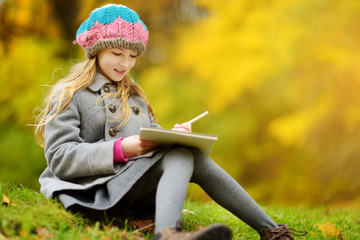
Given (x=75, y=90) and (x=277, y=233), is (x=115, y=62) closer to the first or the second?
(x=75, y=90)

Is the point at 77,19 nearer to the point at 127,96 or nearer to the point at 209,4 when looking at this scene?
the point at 209,4

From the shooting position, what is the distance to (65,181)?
225cm

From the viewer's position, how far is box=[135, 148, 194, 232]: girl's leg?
6.09 ft

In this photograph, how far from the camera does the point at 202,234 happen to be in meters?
1.66

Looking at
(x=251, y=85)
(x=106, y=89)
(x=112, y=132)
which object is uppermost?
(x=251, y=85)

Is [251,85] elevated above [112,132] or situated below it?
above

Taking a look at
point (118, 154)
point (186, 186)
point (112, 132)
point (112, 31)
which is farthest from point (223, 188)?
point (112, 31)

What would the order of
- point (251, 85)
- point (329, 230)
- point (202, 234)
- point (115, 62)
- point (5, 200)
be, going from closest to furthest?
point (202, 234) < point (5, 200) < point (115, 62) < point (329, 230) < point (251, 85)

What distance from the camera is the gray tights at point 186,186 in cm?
188

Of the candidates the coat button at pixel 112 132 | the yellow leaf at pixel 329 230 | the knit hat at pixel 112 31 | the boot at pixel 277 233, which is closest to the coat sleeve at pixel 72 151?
the coat button at pixel 112 132

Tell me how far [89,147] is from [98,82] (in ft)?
1.47

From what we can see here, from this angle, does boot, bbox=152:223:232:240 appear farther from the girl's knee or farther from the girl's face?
the girl's face

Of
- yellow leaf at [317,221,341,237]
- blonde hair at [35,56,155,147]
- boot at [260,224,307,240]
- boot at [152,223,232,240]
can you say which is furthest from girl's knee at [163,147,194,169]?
yellow leaf at [317,221,341,237]

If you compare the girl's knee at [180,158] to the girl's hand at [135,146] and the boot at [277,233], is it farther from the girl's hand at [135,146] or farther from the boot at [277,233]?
the boot at [277,233]
